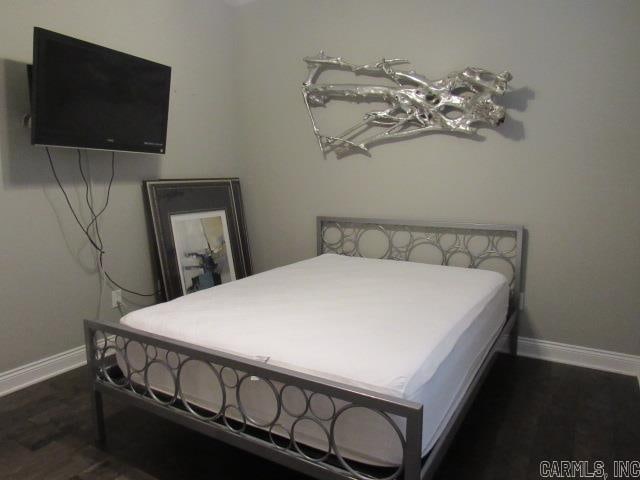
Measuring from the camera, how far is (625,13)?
Result: 239cm

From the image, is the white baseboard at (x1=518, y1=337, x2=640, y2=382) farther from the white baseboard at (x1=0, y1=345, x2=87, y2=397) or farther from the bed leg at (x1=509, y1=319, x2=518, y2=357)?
the white baseboard at (x1=0, y1=345, x2=87, y2=397)

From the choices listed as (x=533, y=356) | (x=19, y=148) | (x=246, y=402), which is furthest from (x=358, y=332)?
(x=19, y=148)

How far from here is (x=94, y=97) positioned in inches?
99.7

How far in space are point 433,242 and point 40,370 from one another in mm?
2634

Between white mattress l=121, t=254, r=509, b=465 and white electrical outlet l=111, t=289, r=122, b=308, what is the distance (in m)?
1.04

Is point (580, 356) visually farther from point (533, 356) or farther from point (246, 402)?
point (246, 402)

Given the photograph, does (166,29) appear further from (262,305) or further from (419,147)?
(262,305)

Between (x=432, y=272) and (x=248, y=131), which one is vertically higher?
(x=248, y=131)

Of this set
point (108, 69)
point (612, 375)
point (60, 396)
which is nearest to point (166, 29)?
point (108, 69)

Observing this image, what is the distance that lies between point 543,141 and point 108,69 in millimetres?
2624

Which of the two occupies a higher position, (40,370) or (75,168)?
(75,168)

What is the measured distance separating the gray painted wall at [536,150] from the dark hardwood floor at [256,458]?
22.0 inches

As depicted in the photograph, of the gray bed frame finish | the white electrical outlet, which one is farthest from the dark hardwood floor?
the white electrical outlet

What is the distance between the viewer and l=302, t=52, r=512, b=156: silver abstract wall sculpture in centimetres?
273
